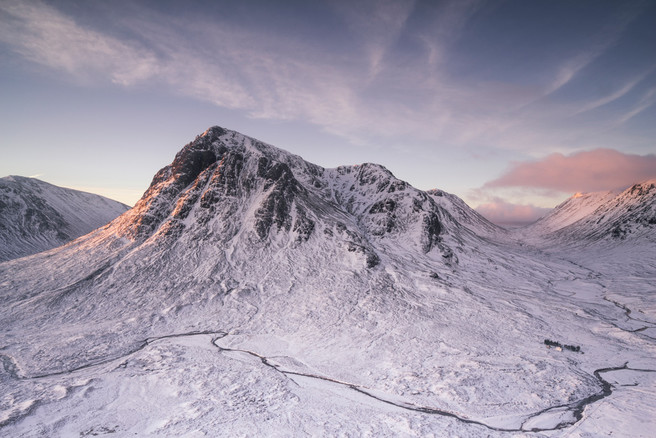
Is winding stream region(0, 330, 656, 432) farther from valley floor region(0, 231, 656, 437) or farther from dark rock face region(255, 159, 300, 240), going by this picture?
dark rock face region(255, 159, 300, 240)

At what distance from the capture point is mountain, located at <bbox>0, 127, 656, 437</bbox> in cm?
3538

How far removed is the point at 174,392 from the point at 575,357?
67.3 m

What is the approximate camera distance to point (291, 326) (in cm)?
6500

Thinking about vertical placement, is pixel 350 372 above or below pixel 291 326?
below

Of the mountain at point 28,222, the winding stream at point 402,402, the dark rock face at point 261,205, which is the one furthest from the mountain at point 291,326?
the mountain at point 28,222

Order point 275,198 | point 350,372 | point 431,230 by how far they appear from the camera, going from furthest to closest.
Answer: point 431,230 → point 275,198 → point 350,372

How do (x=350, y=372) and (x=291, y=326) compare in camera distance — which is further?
(x=291, y=326)

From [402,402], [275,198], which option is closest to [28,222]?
[275,198]

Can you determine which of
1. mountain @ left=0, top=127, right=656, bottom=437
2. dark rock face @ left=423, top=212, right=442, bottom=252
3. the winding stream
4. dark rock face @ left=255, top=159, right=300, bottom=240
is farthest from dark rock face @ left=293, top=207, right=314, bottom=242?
the winding stream

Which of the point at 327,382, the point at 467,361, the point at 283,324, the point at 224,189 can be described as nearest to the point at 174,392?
the point at 327,382

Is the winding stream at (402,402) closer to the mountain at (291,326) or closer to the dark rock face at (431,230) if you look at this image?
the mountain at (291,326)

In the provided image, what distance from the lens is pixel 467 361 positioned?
5000 centimetres

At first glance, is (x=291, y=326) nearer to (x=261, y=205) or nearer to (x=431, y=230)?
(x=261, y=205)

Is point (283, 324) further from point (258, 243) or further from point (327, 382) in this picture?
point (258, 243)
